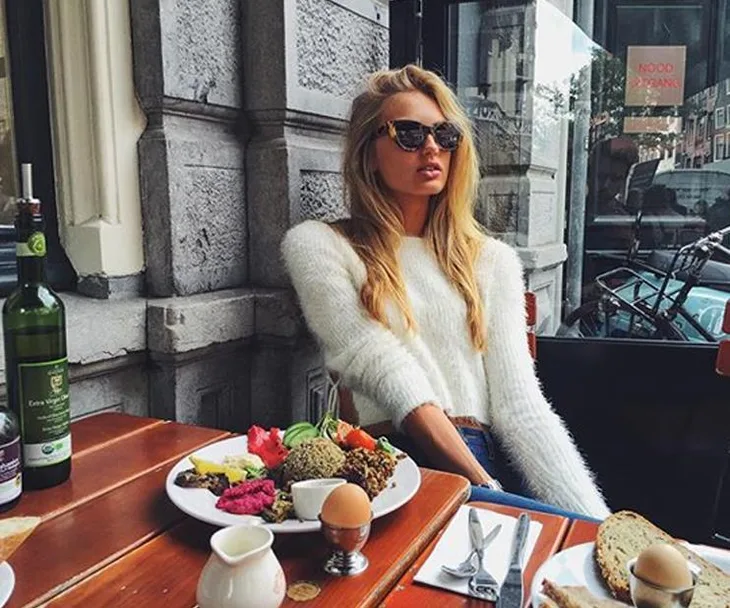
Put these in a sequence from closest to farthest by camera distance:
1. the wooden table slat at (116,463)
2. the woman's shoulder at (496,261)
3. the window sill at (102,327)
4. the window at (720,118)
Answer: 1. the wooden table slat at (116,463)
2. the window sill at (102,327)
3. the woman's shoulder at (496,261)
4. the window at (720,118)

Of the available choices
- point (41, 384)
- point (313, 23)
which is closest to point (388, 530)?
point (41, 384)

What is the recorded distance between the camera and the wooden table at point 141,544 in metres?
0.81

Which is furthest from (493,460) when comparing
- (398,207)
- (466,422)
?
(398,207)

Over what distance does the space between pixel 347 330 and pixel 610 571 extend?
3.09 feet

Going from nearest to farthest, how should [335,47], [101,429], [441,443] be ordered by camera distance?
[101,429], [441,443], [335,47]

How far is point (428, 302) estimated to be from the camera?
1.81m

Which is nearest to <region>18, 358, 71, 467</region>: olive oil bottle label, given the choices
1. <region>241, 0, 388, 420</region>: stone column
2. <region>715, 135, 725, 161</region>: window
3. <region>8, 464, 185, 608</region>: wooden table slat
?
<region>8, 464, 185, 608</region>: wooden table slat

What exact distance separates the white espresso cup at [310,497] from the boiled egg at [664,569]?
371 mm

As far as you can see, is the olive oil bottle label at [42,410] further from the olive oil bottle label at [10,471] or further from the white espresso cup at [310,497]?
the white espresso cup at [310,497]

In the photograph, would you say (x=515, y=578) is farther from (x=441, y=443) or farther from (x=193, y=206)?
(x=193, y=206)

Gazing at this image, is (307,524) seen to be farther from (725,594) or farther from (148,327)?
(148,327)

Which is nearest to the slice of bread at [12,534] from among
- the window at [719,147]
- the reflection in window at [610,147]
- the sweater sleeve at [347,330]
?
the sweater sleeve at [347,330]

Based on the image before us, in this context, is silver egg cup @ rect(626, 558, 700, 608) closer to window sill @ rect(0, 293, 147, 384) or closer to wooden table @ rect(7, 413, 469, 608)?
wooden table @ rect(7, 413, 469, 608)

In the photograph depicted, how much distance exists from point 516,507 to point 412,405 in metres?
0.52
